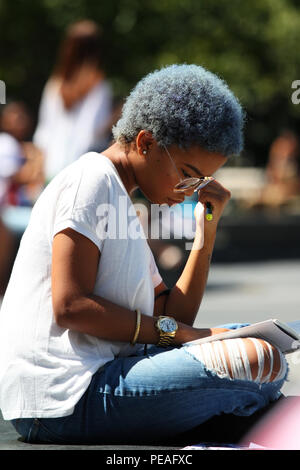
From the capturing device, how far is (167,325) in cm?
283

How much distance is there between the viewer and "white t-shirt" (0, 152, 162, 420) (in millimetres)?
2705

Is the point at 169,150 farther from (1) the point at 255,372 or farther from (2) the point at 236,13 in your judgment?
(2) the point at 236,13

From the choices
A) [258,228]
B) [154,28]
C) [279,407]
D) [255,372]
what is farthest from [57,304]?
[154,28]

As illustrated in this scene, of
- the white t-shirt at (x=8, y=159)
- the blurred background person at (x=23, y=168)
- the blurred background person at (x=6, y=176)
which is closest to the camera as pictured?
the blurred background person at (x=6, y=176)

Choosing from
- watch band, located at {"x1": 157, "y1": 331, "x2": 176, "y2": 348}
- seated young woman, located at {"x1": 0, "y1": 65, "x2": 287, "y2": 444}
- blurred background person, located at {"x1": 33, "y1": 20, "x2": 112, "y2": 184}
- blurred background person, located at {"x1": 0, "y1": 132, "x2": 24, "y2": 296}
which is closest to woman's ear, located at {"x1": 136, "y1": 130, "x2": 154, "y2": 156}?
seated young woman, located at {"x1": 0, "y1": 65, "x2": 287, "y2": 444}

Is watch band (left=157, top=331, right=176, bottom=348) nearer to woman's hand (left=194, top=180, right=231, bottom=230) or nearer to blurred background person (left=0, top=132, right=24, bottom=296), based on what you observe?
woman's hand (left=194, top=180, right=231, bottom=230)

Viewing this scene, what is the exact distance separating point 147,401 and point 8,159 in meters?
5.72

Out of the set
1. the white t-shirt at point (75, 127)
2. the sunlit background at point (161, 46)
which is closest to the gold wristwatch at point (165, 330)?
the white t-shirt at point (75, 127)

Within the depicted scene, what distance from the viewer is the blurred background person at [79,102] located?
606 cm

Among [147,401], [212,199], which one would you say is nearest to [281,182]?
[212,199]

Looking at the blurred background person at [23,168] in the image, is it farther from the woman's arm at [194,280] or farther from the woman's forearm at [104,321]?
the woman's forearm at [104,321]

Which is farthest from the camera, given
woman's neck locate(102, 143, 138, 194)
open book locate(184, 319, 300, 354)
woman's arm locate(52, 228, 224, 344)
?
woman's neck locate(102, 143, 138, 194)

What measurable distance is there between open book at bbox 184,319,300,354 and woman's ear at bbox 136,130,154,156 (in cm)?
63
